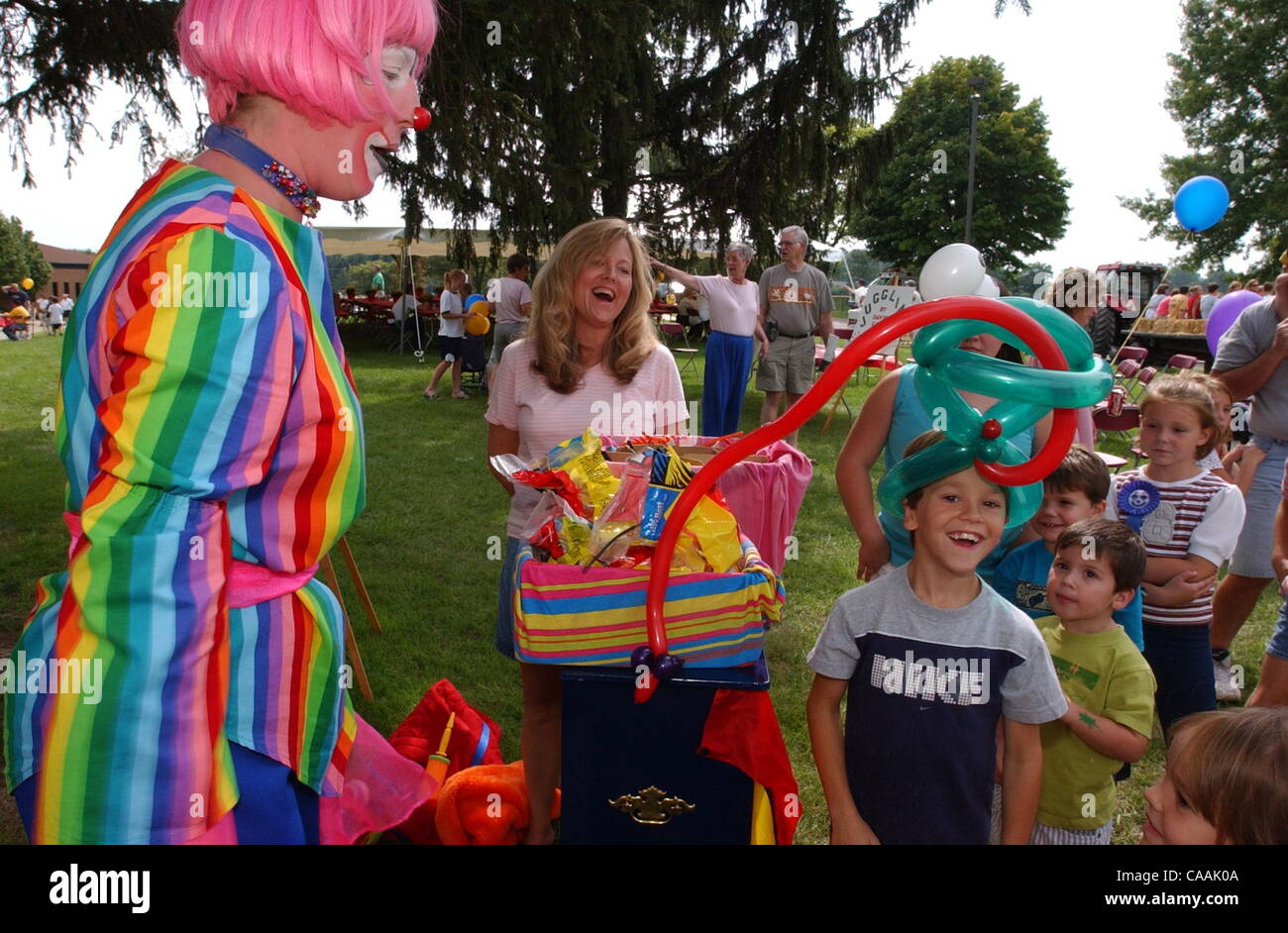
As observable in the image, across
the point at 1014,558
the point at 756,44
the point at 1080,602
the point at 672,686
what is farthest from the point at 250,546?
the point at 756,44

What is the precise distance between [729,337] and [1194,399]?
601 cm

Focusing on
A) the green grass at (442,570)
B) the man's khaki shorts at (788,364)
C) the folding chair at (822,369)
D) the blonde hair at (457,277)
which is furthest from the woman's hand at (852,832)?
the blonde hair at (457,277)

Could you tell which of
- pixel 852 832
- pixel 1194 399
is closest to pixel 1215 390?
pixel 1194 399

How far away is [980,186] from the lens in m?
42.4

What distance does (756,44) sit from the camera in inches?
593

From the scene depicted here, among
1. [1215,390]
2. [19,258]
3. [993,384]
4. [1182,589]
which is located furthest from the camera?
[19,258]

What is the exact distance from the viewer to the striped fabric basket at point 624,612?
1853 mm

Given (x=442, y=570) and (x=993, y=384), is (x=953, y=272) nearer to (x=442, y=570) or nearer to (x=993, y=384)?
(x=993, y=384)

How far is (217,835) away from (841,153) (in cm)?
1697

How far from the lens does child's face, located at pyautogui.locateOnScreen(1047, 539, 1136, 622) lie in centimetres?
247

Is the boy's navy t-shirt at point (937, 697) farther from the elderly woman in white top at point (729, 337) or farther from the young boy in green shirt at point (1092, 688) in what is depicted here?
the elderly woman in white top at point (729, 337)

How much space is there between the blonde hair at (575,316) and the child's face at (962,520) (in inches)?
43.7
